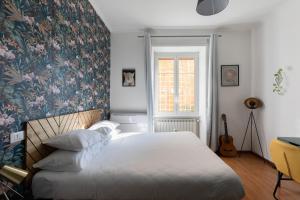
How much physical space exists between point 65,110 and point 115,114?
195cm

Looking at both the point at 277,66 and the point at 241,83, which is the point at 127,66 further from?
the point at 277,66

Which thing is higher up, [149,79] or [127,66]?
[127,66]

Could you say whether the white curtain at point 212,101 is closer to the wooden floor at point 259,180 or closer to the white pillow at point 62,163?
the wooden floor at point 259,180

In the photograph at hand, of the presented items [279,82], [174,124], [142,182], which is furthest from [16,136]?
[279,82]

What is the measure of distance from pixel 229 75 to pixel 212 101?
2.38 feet

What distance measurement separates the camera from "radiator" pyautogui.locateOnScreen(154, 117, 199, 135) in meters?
4.41

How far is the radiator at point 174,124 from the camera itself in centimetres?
441

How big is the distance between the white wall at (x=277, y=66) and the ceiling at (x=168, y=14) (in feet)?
0.95

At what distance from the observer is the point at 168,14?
3.58 m

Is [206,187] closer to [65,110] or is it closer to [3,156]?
[3,156]

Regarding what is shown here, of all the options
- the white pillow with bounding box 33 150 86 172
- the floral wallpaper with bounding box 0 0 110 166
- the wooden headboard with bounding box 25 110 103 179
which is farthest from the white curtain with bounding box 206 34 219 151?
the white pillow with bounding box 33 150 86 172

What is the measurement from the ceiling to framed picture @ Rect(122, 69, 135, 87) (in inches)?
35.3

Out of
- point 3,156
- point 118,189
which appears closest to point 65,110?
point 3,156

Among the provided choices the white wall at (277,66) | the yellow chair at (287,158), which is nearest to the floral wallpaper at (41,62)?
the yellow chair at (287,158)
